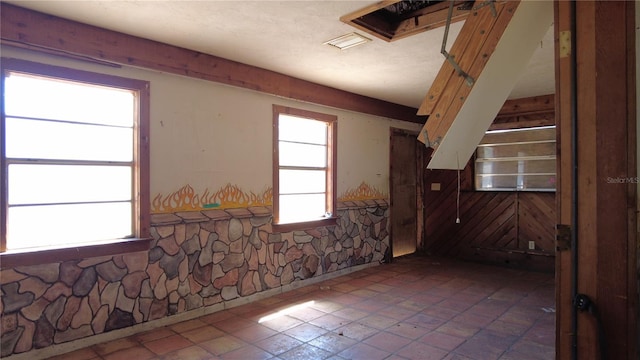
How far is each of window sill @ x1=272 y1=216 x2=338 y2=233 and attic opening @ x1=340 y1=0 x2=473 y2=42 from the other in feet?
7.41

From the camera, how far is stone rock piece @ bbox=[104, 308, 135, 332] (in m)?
2.92

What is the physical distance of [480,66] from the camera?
5.25 ft

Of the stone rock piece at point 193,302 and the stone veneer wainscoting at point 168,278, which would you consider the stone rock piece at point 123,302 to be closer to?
the stone veneer wainscoting at point 168,278

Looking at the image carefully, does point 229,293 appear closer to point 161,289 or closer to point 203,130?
point 161,289

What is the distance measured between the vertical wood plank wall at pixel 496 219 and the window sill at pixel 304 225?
244cm

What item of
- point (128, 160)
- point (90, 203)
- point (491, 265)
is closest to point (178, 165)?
point (128, 160)

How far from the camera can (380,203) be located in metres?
5.61

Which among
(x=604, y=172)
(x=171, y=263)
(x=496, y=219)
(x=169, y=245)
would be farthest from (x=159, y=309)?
(x=496, y=219)

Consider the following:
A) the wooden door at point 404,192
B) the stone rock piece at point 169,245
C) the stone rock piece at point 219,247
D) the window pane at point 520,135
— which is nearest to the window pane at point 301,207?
the stone rock piece at point 219,247

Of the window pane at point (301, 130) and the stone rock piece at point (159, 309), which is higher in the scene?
the window pane at point (301, 130)

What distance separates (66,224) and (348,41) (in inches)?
105

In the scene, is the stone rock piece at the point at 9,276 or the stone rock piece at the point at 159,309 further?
the stone rock piece at the point at 159,309

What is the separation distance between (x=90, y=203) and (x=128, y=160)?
1.47ft

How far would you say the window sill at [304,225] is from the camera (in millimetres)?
4148
